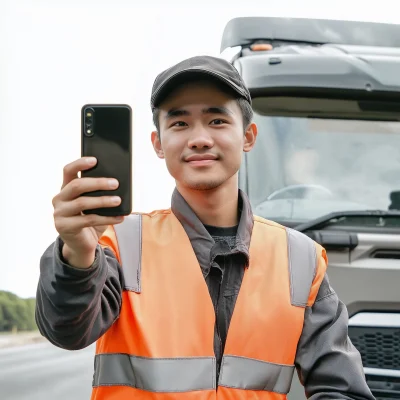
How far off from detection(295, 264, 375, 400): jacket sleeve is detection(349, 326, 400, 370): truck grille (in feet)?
5.22

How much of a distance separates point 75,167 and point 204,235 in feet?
2.09

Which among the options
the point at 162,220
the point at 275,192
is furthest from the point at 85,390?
the point at 162,220

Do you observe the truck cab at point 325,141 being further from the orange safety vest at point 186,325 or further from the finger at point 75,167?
the finger at point 75,167

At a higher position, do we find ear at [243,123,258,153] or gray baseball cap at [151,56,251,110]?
gray baseball cap at [151,56,251,110]

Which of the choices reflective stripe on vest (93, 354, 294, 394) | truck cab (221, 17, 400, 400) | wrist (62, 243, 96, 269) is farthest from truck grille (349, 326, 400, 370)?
wrist (62, 243, 96, 269)

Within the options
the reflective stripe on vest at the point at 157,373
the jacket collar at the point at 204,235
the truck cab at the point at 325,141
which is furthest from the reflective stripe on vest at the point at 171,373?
the truck cab at the point at 325,141

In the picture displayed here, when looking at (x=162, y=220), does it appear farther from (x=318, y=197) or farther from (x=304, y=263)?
(x=318, y=197)

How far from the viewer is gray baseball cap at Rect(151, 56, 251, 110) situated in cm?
222

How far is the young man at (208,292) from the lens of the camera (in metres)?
2.08

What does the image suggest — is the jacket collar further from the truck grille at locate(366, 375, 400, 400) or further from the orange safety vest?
the truck grille at locate(366, 375, 400, 400)

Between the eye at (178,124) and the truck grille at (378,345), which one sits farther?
the truck grille at (378,345)

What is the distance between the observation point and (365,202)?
4141 millimetres

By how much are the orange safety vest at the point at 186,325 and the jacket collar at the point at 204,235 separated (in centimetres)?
3

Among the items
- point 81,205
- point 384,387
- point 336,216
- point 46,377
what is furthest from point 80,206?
point 46,377
